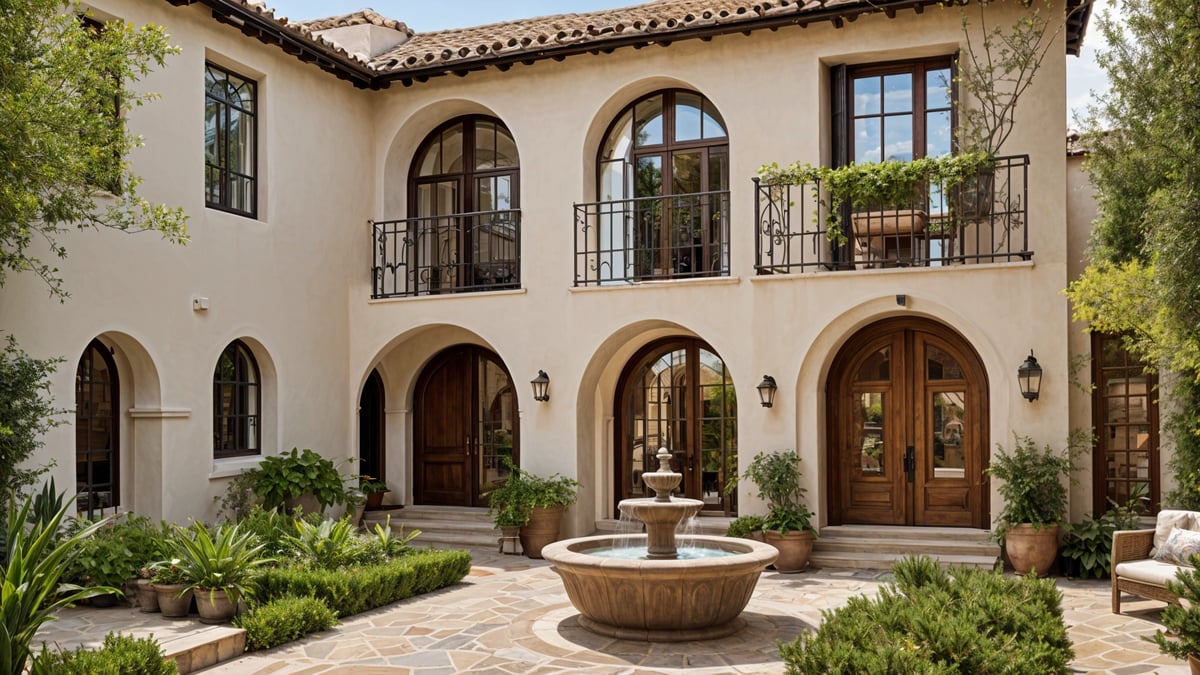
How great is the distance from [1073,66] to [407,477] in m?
10.7

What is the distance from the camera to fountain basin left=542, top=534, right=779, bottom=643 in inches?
310

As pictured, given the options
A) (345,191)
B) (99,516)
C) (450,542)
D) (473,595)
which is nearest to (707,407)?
(450,542)

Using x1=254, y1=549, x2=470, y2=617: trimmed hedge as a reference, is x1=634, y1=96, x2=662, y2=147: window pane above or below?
above

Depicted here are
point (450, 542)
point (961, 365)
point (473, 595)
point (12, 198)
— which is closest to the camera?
point (12, 198)

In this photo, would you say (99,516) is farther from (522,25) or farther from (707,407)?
(522,25)

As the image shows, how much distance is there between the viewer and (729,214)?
42.7ft

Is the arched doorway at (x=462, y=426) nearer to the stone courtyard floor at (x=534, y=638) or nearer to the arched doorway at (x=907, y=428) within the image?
the stone courtyard floor at (x=534, y=638)

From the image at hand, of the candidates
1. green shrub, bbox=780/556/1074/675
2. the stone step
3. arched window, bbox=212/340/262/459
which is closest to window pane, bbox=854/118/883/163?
green shrub, bbox=780/556/1074/675

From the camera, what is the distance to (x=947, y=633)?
5.96 m

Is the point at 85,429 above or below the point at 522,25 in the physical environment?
below

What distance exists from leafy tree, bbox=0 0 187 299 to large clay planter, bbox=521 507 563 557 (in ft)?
18.3

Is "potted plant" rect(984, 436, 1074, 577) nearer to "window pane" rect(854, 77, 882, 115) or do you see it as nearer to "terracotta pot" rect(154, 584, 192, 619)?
"window pane" rect(854, 77, 882, 115)

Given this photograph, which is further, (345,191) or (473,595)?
(345,191)

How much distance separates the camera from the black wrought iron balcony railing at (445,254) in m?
14.5
